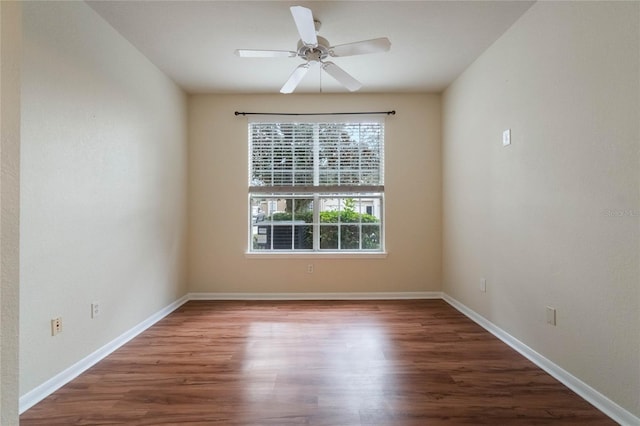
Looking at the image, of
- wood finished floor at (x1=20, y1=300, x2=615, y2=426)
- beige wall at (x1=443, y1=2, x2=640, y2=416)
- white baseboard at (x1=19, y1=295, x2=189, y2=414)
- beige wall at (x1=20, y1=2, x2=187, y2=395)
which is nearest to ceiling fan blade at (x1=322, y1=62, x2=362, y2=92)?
beige wall at (x1=443, y1=2, x2=640, y2=416)

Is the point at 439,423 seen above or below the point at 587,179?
below

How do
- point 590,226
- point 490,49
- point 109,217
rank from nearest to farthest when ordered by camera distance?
point 590,226 → point 109,217 → point 490,49

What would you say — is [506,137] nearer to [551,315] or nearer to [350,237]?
[551,315]

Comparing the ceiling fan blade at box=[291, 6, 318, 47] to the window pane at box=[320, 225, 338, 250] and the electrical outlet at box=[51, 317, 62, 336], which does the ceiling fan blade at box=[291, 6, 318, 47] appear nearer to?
the window pane at box=[320, 225, 338, 250]

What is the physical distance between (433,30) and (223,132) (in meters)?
2.53

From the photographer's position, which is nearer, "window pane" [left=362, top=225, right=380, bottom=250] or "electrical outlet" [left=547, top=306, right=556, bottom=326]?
"electrical outlet" [left=547, top=306, right=556, bottom=326]

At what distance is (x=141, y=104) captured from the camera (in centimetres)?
280

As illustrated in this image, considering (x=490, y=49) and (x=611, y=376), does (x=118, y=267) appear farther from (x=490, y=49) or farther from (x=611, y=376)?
(x=490, y=49)

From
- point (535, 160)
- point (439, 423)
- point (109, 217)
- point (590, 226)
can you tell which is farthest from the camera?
point (109, 217)

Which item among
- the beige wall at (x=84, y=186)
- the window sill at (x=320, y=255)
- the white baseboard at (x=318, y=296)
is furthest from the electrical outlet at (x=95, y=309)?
the window sill at (x=320, y=255)

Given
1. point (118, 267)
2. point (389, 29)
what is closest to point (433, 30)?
point (389, 29)

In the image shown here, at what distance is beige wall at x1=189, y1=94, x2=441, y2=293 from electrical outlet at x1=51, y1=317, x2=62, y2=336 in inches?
74.0

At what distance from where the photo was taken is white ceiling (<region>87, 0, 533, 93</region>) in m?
2.18

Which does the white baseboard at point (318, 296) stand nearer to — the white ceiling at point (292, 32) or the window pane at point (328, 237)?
the window pane at point (328, 237)
